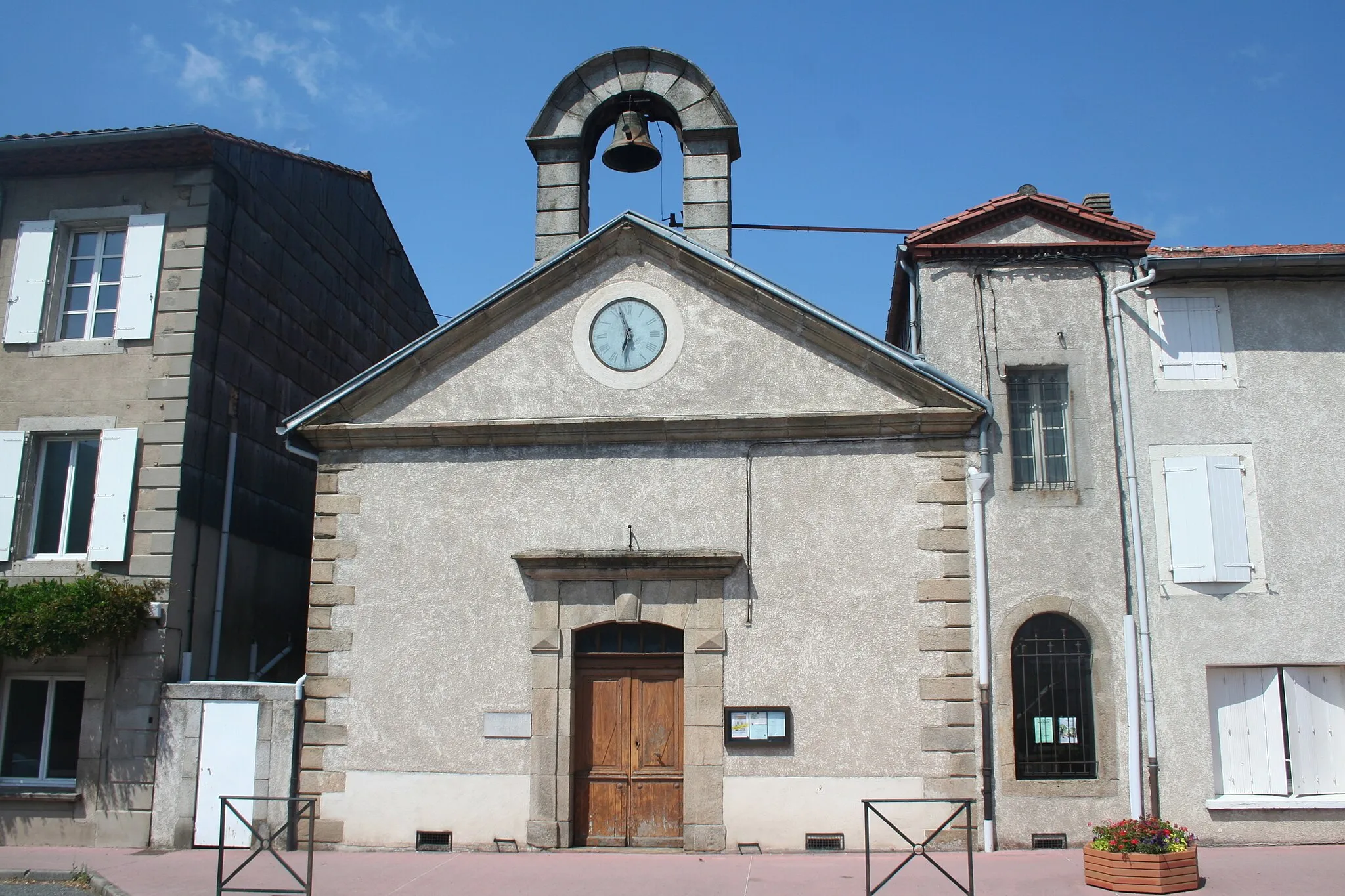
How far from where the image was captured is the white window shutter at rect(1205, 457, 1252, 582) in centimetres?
1010

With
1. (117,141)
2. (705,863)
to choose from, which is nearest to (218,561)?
(117,141)

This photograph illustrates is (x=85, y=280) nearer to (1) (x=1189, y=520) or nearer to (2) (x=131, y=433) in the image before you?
(2) (x=131, y=433)

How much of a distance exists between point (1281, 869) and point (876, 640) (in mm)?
3607

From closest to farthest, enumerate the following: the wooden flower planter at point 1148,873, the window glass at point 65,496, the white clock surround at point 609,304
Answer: the wooden flower planter at point 1148,873
the white clock surround at point 609,304
the window glass at point 65,496

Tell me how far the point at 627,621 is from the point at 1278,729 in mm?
5935

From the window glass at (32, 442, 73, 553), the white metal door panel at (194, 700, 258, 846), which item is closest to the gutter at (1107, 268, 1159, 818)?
the white metal door panel at (194, 700, 258, 846)

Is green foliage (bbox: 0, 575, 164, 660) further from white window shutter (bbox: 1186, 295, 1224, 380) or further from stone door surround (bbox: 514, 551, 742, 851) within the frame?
white window shutter (bbox: 1186, 295, 1224, 380)

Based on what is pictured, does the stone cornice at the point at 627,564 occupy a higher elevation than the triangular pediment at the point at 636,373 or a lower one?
lower

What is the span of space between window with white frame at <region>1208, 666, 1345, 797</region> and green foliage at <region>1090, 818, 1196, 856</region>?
180cm

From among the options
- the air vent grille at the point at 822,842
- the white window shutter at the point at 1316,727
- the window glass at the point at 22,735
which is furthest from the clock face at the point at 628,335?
the white window shutter at the point at 1316,727

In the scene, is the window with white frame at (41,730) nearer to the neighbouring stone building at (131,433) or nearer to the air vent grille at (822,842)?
the neighbouring stone building at (131,433)

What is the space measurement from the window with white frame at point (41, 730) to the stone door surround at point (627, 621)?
4582 millimetres

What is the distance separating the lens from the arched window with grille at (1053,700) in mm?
9953

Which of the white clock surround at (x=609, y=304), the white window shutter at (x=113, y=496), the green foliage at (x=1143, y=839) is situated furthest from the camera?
the white clock surround at (x=609, y=304)
